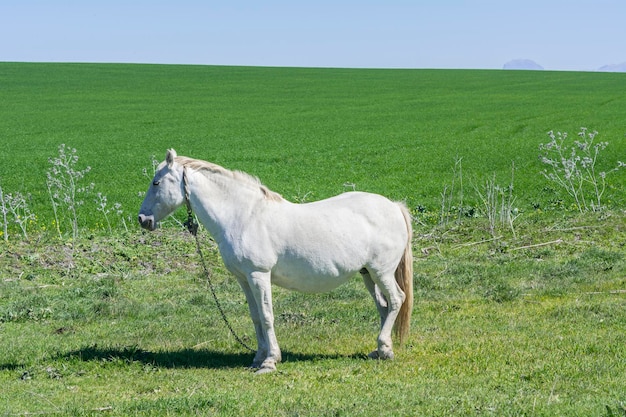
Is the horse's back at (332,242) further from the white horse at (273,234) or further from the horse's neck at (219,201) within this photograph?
the horse's neck at (219,201)

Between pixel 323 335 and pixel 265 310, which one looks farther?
pixel 323 335

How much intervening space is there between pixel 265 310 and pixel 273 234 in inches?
30.2

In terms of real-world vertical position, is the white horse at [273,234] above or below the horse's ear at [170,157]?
below

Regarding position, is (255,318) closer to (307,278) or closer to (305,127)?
(307,278)

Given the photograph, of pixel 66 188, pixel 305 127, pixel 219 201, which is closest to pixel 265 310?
pixel 219 201

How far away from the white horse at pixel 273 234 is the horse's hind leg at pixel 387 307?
11 millimetres

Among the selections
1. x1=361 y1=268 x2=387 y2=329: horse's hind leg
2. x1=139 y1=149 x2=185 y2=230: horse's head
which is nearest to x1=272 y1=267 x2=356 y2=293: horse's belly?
x1=361 y1=268 x2=387 y2=329: horse's hind leg

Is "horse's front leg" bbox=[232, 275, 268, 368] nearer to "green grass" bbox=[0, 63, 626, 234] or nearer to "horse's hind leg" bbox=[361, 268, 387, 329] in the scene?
"horse's hind leg" bbox=[361, 268, 387, 329]

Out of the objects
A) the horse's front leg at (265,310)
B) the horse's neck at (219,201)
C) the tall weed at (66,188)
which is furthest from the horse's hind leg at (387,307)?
the tall weed at (66,188)

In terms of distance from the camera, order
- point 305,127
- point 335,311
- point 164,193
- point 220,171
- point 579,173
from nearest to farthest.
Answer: point 164,193 < point 220,171 < point 335,311 < point 579,173 < point 305,127

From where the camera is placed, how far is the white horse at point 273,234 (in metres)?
8.13

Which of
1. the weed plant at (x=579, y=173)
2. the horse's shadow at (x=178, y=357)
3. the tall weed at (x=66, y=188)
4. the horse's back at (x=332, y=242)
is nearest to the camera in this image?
the horse's back at (x=332, y=242)

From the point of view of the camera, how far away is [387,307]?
29.0ft

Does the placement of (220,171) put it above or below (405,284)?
above
